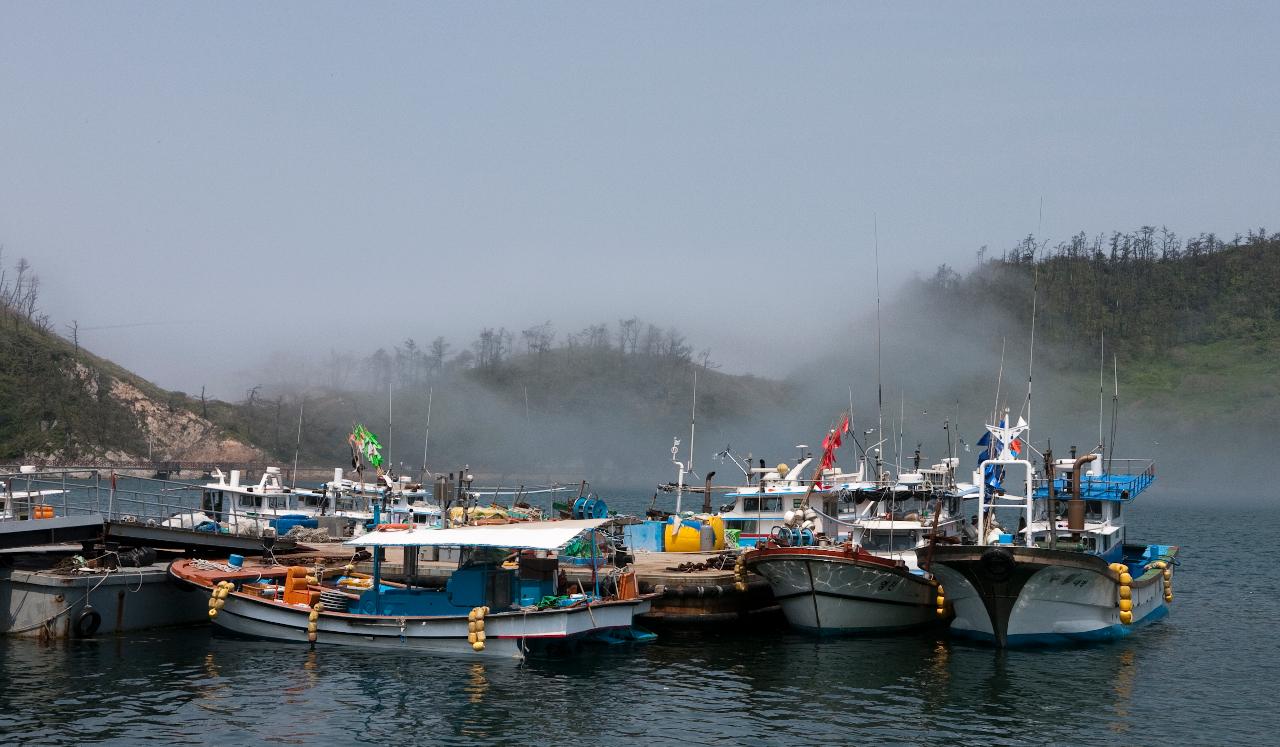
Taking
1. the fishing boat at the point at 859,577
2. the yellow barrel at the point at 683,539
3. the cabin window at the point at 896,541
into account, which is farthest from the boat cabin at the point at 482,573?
the yellow barrel at the point at 683,539

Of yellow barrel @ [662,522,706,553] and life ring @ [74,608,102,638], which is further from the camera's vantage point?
yellow barrel @ [662,522,706,553]

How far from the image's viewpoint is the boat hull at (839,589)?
111ft

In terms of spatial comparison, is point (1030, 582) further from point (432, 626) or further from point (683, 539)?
point (432, 626)

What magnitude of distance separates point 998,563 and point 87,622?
1043 inches

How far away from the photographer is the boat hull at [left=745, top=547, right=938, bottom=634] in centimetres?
3394

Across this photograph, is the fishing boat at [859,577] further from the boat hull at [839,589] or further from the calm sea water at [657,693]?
the calm sea water at [657,693]

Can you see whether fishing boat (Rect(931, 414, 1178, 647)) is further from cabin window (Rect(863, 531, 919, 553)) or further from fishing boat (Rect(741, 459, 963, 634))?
cabin window (Rect(863, 531, 919, 553))

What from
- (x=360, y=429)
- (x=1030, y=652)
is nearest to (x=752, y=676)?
(x=1030, y=652)

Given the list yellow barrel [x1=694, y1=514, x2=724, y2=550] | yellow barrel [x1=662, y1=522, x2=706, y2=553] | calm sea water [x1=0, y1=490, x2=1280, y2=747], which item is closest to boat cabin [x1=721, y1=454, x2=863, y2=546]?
yellow barrel [x1=694, y1=514, x2=724, y2=550]

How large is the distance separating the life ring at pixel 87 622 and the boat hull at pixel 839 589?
19585mm

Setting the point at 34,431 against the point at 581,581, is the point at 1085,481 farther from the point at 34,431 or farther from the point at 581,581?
the point at 34,431

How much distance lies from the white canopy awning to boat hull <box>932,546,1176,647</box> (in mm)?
11029

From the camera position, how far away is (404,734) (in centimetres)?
2336

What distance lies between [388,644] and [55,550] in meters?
13.1
